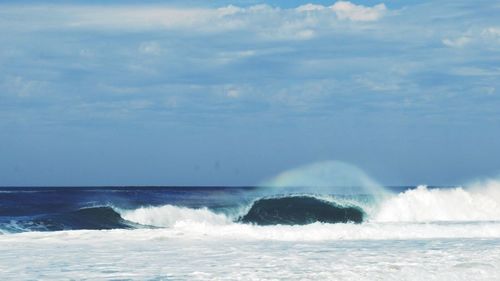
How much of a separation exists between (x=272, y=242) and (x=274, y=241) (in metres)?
0.35

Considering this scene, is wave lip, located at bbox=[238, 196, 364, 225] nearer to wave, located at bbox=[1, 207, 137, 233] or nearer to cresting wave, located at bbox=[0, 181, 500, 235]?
cresting wave, located at bbox=[0, 181, 500, 235]

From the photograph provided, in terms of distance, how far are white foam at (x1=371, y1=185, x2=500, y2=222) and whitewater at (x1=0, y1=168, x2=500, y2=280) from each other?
0.05 meters

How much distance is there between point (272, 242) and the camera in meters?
20.4

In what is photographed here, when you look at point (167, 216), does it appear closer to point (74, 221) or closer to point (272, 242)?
point (74, 221)

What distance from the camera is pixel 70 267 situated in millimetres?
15203

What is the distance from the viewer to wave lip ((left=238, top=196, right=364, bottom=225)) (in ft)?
102

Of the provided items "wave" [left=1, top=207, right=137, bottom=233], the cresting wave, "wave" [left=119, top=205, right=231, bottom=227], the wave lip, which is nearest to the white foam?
the cresting wave

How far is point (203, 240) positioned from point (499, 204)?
57.2 ft

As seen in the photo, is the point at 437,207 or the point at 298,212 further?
the point at 298,212

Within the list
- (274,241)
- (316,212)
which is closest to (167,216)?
(316,212)

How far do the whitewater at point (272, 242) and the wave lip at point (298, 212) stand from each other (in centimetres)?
8

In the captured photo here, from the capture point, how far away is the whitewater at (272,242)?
14.5 meters

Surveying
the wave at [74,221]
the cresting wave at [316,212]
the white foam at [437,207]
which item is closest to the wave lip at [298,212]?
the cresting wave at [316,212]

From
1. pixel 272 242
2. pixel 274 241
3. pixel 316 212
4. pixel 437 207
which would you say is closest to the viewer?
pixel 272 242
